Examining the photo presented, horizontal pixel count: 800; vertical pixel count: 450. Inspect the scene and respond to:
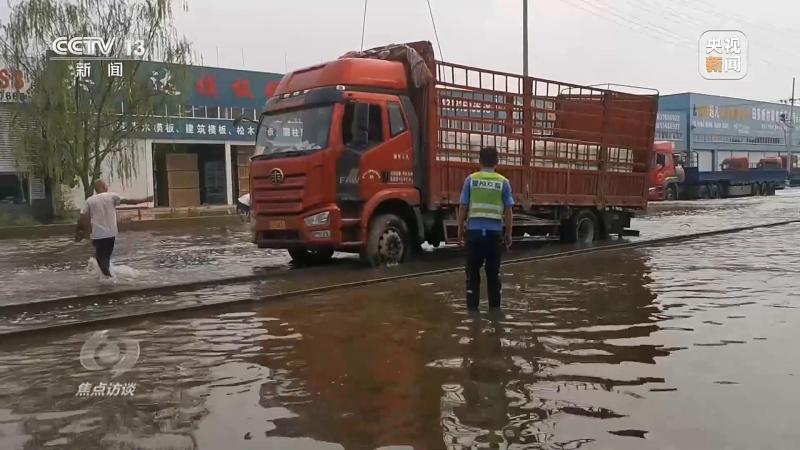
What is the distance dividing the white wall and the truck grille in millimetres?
17182

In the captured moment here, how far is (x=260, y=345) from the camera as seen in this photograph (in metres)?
6.13

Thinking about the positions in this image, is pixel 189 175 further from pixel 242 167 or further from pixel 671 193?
pixel 671 193

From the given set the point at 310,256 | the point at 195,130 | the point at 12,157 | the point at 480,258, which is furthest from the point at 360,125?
the point at 195,130

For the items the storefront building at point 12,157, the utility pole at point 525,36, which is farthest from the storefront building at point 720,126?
the storefront building at point 12,157

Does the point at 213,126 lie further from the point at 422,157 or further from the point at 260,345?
the point at 260,345

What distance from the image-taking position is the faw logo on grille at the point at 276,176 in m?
10.4

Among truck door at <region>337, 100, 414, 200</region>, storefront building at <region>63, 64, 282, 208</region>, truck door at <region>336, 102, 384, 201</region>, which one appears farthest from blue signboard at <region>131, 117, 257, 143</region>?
truck door at <region>336, 102, 384, 201</region>

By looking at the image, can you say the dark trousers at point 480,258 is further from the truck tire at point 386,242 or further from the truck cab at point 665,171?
the truck cab at point 665,171

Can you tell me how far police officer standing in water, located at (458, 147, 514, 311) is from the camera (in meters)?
7.12

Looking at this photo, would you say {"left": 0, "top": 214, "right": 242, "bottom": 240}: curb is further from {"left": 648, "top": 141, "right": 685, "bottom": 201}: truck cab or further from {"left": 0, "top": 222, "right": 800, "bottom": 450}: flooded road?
{"left": 648, "top": 141, "right": 685, "bottom": 201}: truck cab

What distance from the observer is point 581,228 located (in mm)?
14484

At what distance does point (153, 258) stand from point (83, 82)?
1325 cm

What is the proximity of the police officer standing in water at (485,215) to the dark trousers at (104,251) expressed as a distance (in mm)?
5472

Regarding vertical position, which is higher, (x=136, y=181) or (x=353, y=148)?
(x=353, y=148)
